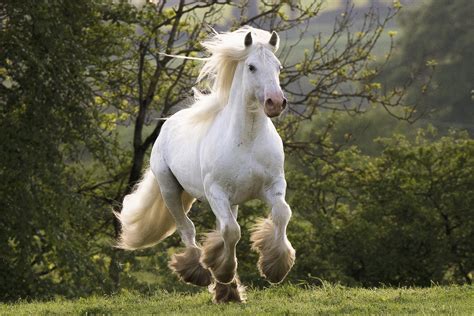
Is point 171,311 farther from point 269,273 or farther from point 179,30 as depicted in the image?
point 179,30

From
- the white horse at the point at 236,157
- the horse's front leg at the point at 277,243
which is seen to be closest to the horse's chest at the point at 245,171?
the white horse at the point at 236,157

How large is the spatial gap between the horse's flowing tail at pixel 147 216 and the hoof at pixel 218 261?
2.12 metres

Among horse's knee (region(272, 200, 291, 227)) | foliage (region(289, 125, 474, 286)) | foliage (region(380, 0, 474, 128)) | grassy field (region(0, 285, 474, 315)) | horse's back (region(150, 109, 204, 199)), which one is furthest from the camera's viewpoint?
foliage (region(380, 0, 474, 128))

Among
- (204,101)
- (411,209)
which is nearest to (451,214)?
(411,209)

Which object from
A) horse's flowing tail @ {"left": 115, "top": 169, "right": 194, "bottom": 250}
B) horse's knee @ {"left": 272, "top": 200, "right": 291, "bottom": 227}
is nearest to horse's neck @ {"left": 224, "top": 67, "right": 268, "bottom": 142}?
horse's knee @ {"left": 272, "top": 200, "right": 291, "bottom": 227}

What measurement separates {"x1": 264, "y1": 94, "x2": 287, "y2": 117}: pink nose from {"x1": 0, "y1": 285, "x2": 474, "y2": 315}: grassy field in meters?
1.65

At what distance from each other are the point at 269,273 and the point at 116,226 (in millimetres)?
14684

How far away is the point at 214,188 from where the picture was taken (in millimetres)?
8578

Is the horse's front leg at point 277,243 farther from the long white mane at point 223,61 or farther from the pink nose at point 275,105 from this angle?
the long white mane at point 223,61

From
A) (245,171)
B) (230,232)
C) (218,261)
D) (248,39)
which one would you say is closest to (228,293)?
(218,261)

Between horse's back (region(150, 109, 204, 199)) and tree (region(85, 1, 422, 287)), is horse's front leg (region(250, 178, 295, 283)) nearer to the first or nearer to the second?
horse's back (region(150, 109, 204, 199))

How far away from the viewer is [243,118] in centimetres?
846

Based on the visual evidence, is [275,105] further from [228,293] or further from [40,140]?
[40,140]

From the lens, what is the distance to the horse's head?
7.85 meters
